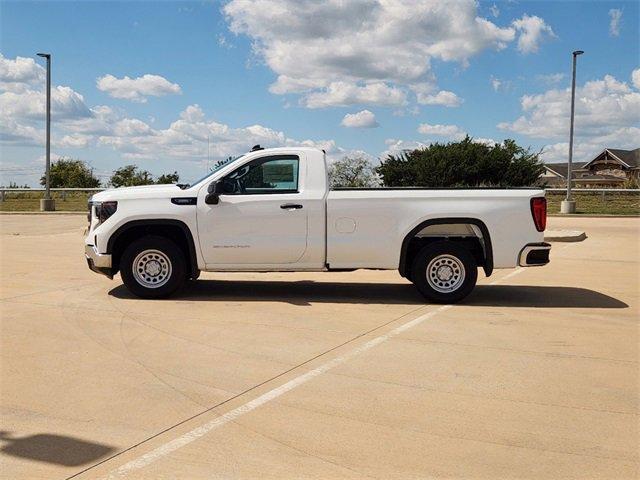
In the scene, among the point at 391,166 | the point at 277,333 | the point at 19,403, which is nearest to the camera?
the point at 19,403

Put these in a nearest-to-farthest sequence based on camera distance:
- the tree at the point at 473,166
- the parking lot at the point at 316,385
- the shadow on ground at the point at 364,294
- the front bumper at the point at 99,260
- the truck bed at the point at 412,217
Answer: the parking lot at the point at 316,385 → the truck bed at the point at 412,217 → the front bumper at the point at 99,260 → the shadow on ground at the point at 364,294 → the tree at the point at 473,166

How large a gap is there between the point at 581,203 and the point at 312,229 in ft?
116

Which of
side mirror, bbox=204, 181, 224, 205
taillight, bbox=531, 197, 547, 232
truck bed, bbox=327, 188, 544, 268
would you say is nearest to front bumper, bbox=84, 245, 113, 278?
side mirror, bbox=204, 181, 224, 205

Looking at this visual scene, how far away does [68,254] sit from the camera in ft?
46.5

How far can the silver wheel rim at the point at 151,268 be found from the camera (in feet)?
28.8

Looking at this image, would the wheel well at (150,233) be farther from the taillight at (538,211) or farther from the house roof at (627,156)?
the house roof at (627,156)

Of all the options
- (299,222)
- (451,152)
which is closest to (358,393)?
(299,222)

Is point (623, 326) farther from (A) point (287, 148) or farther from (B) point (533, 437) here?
(A) point (287, 148)

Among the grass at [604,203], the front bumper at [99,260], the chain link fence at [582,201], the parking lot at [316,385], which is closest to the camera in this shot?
the parking lot at [316,385]

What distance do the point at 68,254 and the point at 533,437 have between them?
1207cm

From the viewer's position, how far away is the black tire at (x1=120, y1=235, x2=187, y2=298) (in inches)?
343

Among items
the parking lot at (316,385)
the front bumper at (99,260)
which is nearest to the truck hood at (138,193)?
the front bumper at (99,260)

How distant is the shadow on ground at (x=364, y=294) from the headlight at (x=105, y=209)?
110 centimetres

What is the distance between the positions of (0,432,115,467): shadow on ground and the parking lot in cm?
1
